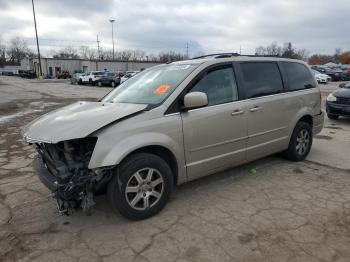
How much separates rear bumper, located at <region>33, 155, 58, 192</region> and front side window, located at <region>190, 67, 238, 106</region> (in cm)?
192

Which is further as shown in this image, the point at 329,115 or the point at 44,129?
the point at 329,115

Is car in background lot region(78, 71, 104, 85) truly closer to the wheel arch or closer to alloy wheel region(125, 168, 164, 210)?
the wheel arch

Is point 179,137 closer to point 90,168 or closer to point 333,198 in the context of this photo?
point 90,168

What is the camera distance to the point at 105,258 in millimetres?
2941

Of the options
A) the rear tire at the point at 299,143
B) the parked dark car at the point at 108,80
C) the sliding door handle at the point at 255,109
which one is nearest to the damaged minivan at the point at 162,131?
the sliding door handle at the point at 255,109

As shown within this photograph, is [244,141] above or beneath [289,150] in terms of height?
above

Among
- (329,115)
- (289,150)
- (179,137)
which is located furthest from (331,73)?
(179,137)

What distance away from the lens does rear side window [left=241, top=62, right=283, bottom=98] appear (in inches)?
181

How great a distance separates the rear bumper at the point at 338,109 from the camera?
9.56 metres

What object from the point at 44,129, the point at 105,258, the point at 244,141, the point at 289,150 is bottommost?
the point at 105,258

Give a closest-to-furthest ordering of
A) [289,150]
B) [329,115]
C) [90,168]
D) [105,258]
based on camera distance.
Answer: [105,258], [90,168], [289,150], [329,115]

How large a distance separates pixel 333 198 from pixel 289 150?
4.70 feet

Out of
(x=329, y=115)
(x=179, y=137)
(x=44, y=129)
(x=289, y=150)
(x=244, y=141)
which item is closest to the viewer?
(x=44, y=129)

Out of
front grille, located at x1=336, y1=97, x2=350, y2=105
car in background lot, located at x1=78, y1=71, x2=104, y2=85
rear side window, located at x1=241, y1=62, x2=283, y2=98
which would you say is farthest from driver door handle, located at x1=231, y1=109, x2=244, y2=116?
car in background lot, located at x1=78, y1=71, x2=104, y2=85
